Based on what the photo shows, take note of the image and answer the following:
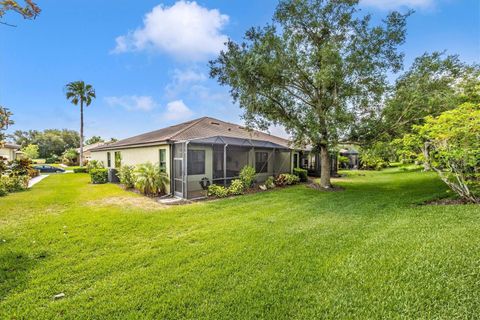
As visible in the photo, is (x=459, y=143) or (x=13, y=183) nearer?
(x=459, y=143)

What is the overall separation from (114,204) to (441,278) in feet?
31.8

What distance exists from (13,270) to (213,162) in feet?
29.5

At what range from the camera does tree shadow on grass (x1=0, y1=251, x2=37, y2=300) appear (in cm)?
310

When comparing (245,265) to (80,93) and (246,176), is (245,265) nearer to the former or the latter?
(246,176)

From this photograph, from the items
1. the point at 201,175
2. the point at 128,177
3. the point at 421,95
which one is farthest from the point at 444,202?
the point at 128,177

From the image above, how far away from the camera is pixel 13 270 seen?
3.57 meters

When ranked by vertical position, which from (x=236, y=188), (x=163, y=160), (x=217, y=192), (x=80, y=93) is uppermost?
(x=80, y=93)

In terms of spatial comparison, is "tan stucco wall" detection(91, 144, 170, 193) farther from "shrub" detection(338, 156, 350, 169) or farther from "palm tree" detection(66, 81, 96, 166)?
"shrub" detection(338, 156, 350, 169)

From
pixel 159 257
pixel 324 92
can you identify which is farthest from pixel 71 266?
pixel 324 92

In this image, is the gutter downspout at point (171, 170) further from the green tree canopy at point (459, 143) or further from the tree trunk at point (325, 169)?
the green tree canopy at point (459, 143)

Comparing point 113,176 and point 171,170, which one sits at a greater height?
point 171,170

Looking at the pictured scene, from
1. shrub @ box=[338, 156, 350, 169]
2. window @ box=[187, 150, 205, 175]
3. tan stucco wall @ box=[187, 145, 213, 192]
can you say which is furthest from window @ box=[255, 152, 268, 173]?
shrub @ box=[338, 156, 350, 169]

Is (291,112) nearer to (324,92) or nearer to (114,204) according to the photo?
(324,92)

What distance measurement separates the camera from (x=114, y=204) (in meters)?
8.52
